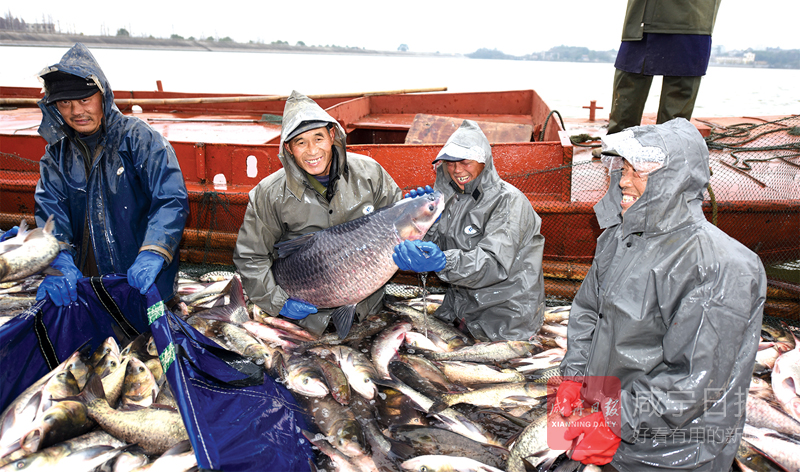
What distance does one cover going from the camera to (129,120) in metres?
3.72

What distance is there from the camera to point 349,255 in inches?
138

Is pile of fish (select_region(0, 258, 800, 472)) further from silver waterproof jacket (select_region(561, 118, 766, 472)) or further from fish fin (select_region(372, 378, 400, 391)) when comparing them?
silver waterproof jacket (select_region(561, 118, 766, 472))

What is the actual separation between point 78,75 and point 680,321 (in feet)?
12.2

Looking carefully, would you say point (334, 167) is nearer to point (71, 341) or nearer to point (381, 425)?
Result: point (381, 425)

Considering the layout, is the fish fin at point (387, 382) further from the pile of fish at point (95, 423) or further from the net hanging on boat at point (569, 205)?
the net hanging on boat at point (569, 205)

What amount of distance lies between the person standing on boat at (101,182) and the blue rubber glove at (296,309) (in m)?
0.87

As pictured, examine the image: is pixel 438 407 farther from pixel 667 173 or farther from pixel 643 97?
pixel 643 97

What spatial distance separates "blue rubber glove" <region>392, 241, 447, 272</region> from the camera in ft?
10.9

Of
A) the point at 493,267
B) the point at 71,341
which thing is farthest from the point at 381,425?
the point at 71,341

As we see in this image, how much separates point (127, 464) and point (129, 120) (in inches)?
91.6

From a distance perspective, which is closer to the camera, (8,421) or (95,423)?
(8,421)

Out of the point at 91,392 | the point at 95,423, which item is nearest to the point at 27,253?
the point at 91,392

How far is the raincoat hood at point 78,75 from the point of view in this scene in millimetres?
3361

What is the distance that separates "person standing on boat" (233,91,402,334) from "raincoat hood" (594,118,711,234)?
2.05 metres
